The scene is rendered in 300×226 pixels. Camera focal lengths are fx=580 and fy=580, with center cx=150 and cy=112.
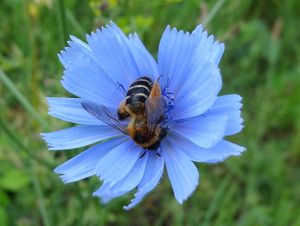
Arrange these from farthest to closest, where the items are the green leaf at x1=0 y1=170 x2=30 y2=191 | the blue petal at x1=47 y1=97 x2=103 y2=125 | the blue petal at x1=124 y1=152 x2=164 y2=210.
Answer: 1. the green leaf at x1=0 y1=170 x2=30 y2=191
2. the blue petal at x1=47 y1=97 x2=103 y2=125
3. the blue petal at x1=124 y1=152 x2=164 y2=210

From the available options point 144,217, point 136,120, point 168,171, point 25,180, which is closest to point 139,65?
point 136,120

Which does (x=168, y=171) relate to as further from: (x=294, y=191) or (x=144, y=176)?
(x=294, y=191)

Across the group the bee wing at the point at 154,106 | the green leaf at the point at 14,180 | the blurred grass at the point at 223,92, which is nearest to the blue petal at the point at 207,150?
the bee wing at the point at 154,106

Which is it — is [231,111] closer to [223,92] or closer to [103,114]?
[103,114]

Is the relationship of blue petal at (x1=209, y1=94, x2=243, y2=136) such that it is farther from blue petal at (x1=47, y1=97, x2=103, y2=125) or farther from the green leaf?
the green leaf

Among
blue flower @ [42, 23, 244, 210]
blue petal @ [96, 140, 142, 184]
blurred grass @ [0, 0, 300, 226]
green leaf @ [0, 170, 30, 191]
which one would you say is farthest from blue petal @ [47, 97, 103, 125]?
green leaf @ [0, 170, 30, 191]

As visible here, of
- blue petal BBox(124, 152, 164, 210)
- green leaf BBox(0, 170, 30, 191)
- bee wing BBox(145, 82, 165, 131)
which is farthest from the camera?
green leaf BBox(0, 170, 30, 191)

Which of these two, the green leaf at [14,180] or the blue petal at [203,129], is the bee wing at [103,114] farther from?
the green leaf at [14,180]

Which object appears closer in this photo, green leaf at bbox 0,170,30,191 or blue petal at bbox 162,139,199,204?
blue petal at bbox 162,139,199,204
